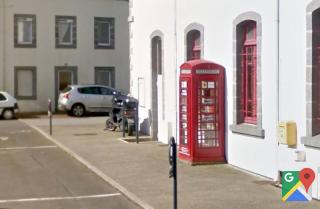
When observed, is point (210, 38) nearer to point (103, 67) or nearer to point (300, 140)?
point (300, 140)

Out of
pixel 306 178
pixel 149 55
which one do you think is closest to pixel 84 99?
pixel 149 55

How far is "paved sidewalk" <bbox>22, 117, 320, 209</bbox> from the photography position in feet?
32.2

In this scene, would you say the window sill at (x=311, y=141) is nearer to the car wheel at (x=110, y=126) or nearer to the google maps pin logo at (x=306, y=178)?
the google maps pin logo at (x=306, y=178)

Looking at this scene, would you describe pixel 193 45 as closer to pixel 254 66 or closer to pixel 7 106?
pixel 254 66

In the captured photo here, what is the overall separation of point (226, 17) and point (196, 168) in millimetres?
3288

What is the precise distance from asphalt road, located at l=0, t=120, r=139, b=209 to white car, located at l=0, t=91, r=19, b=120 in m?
12.1

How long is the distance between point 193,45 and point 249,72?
3252mm

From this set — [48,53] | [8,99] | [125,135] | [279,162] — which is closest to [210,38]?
[279,162]

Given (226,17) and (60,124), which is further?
(60,124)

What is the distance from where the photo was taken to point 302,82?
1043cm

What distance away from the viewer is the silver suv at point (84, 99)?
3181 centimetres

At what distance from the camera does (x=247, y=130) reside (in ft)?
41.1

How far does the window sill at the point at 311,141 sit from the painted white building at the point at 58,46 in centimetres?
2605

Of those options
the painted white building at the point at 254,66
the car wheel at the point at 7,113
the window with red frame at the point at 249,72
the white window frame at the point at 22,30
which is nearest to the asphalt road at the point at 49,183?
the painted white building at the point at 254,66
